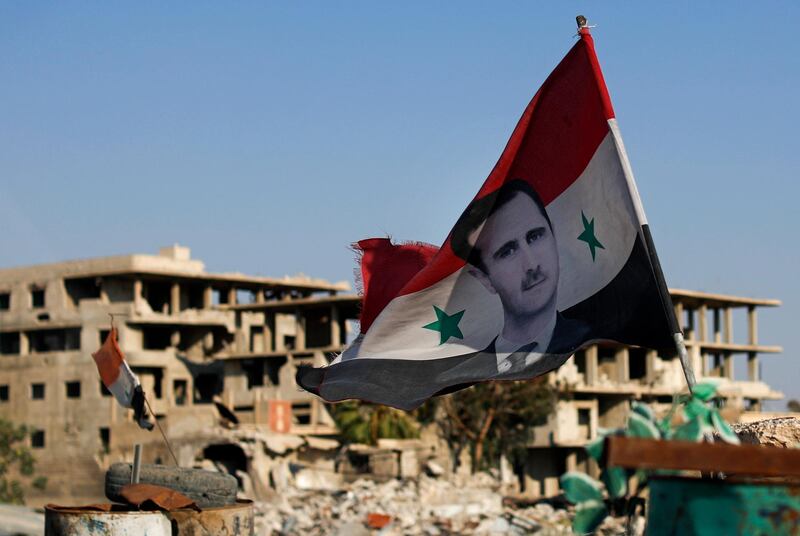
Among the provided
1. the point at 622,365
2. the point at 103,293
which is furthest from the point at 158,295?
the point at 622,365

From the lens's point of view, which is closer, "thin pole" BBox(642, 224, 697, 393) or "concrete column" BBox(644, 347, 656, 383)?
"thin pole" BBox(642, 224, 697, 393)

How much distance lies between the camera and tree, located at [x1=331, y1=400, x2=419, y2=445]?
1788 inches

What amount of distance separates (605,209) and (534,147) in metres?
0.87

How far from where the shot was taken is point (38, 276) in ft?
181

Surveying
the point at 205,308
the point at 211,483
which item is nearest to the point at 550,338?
the point at 211,483

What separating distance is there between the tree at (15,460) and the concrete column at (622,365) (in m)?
23.7

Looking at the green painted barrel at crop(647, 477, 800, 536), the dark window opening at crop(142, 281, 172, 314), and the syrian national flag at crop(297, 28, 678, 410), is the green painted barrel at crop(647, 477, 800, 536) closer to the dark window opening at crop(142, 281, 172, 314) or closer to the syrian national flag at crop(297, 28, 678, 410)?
the syrian national flag at crop(297, 28, 678, 410)

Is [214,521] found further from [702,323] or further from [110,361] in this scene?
[702,323]

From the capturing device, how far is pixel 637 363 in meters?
53.8

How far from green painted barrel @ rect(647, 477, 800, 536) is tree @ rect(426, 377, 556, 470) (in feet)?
139

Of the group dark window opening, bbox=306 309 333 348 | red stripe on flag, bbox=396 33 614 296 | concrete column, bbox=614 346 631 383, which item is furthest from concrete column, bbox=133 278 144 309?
red stripe on flag, bbox=396 33 614 296

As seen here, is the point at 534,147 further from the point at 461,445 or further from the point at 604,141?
the point at 461,445

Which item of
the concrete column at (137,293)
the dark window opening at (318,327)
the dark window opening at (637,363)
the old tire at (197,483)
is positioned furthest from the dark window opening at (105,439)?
the old tire at (197,483)

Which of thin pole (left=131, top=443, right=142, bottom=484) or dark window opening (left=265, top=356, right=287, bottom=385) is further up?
thin pole (left=131, top=443, right=142, bottom=484)
